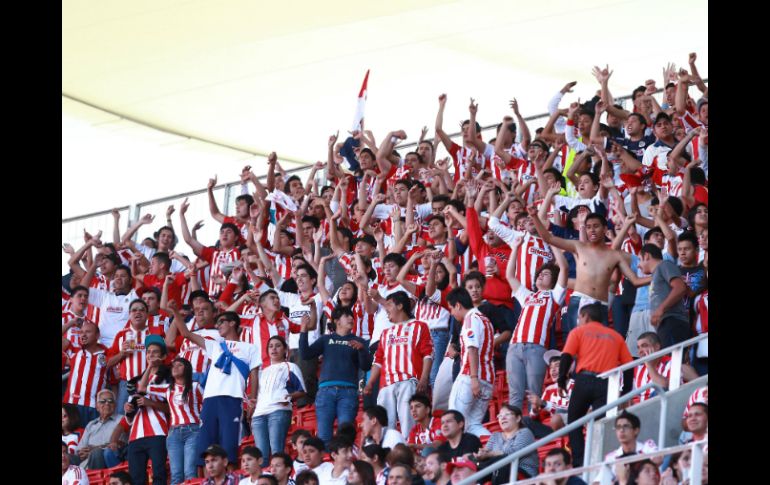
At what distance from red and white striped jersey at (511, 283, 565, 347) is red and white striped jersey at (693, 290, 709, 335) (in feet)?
3.42

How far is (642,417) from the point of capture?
8.58m

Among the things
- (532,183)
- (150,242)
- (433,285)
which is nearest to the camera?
(433,285)

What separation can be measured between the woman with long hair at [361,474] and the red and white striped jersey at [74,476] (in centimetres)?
262

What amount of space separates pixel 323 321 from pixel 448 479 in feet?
11.5

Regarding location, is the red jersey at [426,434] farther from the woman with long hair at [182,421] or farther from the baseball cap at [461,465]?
the woman with long hair at [182,421]

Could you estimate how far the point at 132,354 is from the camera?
12336 millimetres

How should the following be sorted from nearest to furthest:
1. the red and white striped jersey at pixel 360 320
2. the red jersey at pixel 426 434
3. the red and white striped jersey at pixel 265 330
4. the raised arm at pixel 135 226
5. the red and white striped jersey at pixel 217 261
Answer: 1. the red jersey at pixel 426 434
2. the red and white striped jersey at pixel 360 320
3. the red and white striped jersey at pixel 265 330
4. the red and white striped jersey at pixel 217 261
5. the raised arm at pixel 135 226

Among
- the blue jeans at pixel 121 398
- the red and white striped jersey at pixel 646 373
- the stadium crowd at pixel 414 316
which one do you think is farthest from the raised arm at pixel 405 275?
the blue jeans at pixel 121 398

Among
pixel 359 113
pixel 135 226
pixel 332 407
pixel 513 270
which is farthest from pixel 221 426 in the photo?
pixel 359 113

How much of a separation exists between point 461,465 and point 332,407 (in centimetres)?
197

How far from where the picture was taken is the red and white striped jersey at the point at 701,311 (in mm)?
9961

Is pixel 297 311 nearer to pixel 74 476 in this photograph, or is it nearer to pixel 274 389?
pixel 274 389
